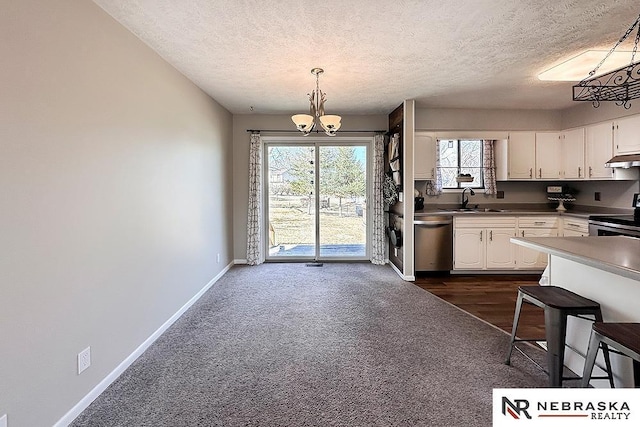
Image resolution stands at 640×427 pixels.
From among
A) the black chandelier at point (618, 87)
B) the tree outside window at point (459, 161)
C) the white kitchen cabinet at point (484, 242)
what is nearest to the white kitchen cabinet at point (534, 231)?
the white kitchen cabinet at point (484, 242)

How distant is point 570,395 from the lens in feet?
5.72

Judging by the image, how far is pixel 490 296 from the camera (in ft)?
13.4

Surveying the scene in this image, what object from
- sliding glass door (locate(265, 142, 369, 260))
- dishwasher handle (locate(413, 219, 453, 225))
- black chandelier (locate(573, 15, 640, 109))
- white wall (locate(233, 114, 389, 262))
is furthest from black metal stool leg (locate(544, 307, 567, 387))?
white wall (locate(233, 114, 389, 262))

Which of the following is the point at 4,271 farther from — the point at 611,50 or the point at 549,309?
the point at 611,50

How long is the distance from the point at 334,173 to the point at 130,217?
3.77 metres

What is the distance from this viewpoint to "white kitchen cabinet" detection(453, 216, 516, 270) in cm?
491

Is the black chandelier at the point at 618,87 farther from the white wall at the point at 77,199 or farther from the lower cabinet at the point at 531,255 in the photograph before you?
the white wall at the point at 77,199

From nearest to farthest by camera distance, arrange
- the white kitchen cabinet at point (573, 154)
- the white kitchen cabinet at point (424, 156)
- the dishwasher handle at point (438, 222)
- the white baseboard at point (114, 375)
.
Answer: the white baseboard at point (114, 375)
the white kitchen cabinet at point (573, 154)
the dishwasher handle at point (438, 222)
the white kitchen cabinet at point (424, 156)

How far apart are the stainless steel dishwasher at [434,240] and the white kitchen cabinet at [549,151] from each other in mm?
1775

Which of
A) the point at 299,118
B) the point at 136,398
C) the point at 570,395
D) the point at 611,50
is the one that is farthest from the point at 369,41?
the point at 136,398

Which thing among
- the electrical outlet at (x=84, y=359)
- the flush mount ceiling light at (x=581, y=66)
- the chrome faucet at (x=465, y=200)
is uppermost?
the flush mount ceiling light at (x=581, y=66)

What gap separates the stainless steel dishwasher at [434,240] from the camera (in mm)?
4949

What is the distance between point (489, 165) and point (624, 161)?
1.64m

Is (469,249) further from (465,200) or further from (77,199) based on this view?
(77,199)
